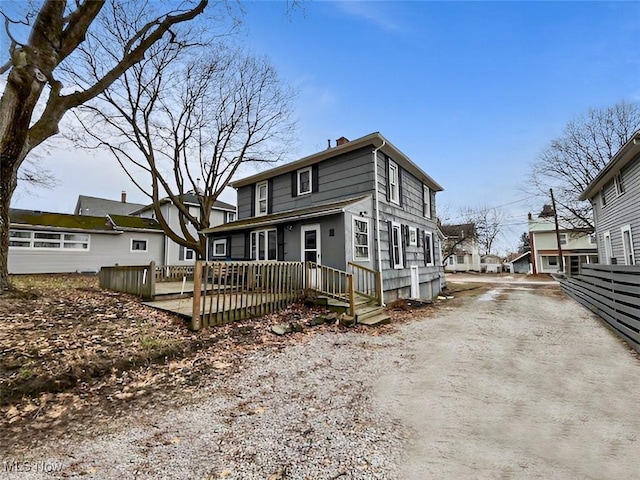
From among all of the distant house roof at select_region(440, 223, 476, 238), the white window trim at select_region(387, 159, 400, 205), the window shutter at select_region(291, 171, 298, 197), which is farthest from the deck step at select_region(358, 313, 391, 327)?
the distant house roof at select_region(440, 223, 476, 238)

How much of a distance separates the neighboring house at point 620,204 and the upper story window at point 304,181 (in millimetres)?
9860

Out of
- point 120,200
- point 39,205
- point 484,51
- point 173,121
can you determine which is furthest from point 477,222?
point 39,205

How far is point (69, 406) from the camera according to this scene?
128 inches

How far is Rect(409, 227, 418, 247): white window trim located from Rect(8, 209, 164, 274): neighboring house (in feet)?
59.1

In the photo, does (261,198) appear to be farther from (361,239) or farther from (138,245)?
(138,245)

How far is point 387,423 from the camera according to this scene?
3018 millimetres

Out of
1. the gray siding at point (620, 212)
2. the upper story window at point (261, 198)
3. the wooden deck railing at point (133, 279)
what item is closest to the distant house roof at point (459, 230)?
Answer: the gray siding at point (620, 212)

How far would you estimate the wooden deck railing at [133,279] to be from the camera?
760cm

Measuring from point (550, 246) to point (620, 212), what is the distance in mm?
26652

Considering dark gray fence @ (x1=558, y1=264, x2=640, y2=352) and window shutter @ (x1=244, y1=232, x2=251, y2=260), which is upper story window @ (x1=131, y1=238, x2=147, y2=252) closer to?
window shutter @ (x1=244, y1=232, x2=251, y2=260)

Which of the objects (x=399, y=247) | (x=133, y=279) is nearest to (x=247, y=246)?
(x=133, y=279)

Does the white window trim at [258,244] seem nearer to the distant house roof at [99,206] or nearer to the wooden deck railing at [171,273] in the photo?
the wooden deck railing at [171,273]

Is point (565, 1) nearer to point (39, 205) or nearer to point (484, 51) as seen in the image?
point (484, 51)

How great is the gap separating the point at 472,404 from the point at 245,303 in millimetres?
4935
